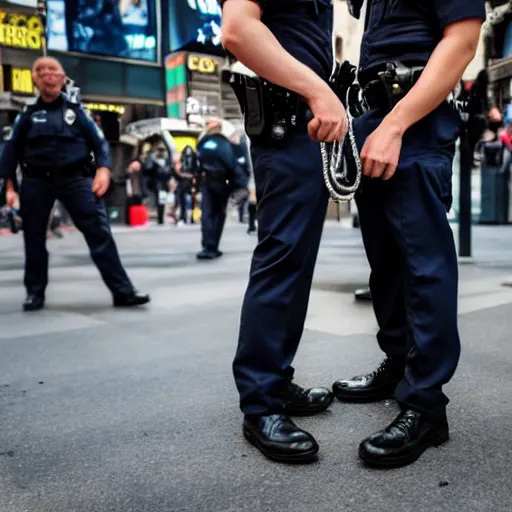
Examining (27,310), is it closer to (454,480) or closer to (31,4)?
(454,480)

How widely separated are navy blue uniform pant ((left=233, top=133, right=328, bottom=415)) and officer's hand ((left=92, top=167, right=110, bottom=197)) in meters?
2.89

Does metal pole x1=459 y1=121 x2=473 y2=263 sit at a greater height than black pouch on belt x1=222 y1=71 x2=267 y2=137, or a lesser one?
lesser

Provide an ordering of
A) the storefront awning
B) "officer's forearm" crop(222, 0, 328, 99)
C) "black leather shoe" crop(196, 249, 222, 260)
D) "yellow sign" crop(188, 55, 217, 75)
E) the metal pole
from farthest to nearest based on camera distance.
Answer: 1. "yellow sign" crop(188, 55, 217, 75)
2. "black leather shoe" crop(196, 249, 222, 260)
3. the metal pole
4. the storefront awning
5. "officer's forearm" crop(222, 0, 328, 99)

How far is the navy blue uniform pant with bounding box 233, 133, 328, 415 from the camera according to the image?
206cm

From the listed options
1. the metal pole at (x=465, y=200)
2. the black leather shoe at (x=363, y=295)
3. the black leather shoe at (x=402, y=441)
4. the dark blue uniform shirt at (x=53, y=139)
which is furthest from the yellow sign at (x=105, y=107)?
the black leather shoe at (x=402, y=441)

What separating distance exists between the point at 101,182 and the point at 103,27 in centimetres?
1561

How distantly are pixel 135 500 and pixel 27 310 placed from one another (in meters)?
3.31

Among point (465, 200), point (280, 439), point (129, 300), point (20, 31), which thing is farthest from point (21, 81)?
point (280, 439)

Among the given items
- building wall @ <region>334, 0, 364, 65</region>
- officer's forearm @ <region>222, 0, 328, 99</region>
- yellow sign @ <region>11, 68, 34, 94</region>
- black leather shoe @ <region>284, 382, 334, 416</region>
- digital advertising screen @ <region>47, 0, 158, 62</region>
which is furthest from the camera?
building wall @ <region>334, 0, 364, 65</region>

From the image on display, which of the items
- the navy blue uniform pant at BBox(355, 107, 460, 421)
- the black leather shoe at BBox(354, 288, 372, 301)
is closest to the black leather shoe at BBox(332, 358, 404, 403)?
the navy blue uniform pant at BBox(355, 107, 460, 421)

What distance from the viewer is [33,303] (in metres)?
4.86

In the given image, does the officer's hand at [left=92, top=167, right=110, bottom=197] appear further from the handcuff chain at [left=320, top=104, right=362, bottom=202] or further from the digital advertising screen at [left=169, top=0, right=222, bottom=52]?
the digital advertising screen at [left=169, top=0, right=222, bottom=52]

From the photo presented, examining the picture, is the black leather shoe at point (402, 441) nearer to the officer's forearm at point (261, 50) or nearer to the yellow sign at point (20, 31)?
the officer's forearm at point (261, 50)

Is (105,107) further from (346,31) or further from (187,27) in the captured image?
(346,31)
